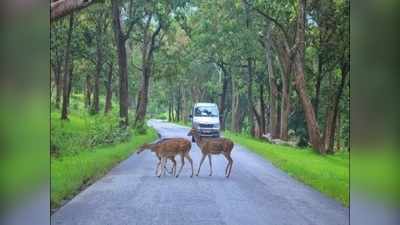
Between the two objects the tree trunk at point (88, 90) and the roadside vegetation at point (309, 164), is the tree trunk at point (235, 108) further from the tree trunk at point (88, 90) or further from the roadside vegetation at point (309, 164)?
the tree trunk at point (88, 90)

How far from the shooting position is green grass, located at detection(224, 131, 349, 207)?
4832mm

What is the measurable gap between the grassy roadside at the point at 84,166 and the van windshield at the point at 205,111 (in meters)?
0.47

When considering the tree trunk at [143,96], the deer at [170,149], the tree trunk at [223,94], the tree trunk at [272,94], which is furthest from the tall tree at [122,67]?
the tree trunk at [272,94]

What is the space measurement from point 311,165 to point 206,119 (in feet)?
3.63

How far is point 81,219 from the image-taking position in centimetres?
453

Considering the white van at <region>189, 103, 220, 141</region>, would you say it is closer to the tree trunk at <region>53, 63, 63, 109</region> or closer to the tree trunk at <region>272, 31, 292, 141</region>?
the tree trunk at <region>272, 31, 292, 141</region>

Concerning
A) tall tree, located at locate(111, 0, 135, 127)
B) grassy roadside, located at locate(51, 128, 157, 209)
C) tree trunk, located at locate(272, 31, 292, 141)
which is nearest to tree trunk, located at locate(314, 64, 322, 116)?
tree trunk, located at locate(272, 31, 292, 141)

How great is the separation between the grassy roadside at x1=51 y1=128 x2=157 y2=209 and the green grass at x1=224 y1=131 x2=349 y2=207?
944 mm

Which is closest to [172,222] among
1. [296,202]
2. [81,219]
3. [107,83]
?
[81,219]

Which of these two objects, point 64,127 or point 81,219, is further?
point 64,127

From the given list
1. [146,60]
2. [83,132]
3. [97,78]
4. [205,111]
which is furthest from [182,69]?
[83,132]

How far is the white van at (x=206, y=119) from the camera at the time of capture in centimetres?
542
